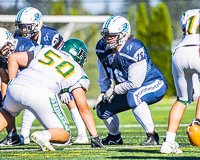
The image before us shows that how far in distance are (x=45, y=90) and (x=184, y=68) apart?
135 centimetres

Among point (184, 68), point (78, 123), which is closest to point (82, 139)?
point (78, 123)

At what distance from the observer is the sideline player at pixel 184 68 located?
4192 mm

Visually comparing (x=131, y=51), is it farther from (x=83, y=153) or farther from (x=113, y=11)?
(x=113, y=11)

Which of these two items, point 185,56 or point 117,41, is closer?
point 185,56

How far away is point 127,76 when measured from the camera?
5391 mm

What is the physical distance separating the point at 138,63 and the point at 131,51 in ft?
0.55

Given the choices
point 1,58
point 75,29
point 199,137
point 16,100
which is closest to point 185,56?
point 199,137

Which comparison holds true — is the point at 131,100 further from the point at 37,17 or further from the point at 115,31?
the point at 37,17

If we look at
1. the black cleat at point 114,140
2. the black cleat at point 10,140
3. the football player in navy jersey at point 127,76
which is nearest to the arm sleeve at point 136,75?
the football player in navy jersey at point 127,76

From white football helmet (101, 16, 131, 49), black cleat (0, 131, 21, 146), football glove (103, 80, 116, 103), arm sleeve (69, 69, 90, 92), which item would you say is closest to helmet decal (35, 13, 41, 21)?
white football helmet (101, 16, 131, 49)

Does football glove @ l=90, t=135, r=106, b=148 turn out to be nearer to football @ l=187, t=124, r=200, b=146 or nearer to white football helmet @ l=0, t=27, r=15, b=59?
football @ l=187, t=124, r=200, b=146

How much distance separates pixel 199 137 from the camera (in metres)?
4.68

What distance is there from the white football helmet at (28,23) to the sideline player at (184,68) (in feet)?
8.25

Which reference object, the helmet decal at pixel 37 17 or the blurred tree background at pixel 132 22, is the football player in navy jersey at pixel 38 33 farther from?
the blurred tree background at pixel 132 22
